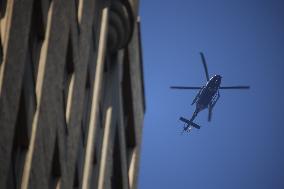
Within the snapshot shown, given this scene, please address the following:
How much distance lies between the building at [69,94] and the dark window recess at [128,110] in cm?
4

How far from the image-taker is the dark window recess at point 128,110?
20.2 metres

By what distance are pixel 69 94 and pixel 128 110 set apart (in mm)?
6591

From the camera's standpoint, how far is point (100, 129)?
17016 mm

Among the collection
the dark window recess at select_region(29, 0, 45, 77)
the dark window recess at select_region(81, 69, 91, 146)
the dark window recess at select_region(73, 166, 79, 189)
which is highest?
the dark window recess at select_region(29, 0, 45, 77)

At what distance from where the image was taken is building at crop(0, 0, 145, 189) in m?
10.5

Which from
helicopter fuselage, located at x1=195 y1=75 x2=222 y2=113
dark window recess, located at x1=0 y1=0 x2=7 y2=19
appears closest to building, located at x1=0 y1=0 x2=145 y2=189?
dark window recess, located at x1=0 y1=0 x2=7 y2=19

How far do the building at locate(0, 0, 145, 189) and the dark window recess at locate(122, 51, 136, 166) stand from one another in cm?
4

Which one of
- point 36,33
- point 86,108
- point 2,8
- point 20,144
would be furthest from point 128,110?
point 2,8

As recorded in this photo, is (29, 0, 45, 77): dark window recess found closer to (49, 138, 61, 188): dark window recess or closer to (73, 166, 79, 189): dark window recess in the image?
(49, 138, 61, 188): dark window recess

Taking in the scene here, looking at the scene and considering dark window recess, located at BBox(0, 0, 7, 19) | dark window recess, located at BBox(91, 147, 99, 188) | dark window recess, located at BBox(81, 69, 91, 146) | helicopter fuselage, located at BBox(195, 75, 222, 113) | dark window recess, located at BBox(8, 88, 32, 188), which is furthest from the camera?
helicopter fuselage, located at BBox(195, 75, 222, 113)

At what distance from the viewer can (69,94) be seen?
14328 millimetres

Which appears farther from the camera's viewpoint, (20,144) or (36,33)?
(36,33)

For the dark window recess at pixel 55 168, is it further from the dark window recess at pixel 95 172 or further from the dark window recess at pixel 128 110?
the dark window recess at pixel 128 110

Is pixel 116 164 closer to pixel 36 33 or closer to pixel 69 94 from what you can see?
pixel 69 94
